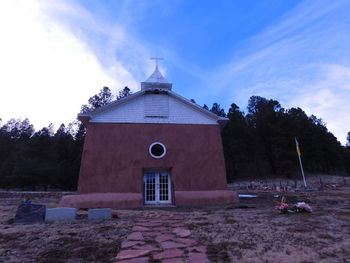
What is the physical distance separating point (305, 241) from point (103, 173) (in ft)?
28.5

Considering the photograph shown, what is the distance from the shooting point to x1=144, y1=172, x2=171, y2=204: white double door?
11305mm

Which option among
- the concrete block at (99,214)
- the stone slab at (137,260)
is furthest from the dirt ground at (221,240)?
the concrete block at (99,214)

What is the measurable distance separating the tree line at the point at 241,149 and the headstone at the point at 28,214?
1034 inches

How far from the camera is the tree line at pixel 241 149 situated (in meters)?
32.8

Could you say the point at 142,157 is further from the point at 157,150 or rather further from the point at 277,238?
the point at 277,238

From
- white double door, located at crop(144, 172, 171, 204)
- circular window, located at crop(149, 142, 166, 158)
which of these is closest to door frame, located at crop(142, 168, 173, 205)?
white double door, located at crop(144, 172, 171, 204)

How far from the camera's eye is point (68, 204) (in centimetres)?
1000

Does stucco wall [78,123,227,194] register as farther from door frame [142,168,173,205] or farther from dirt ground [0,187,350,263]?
dirt ground [0,187,350,263]

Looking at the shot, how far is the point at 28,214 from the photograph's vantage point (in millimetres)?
6340

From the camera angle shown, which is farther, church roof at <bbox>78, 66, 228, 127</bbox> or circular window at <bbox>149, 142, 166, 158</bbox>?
church roof at <bbox>78, 66, 228, 127</bbox>

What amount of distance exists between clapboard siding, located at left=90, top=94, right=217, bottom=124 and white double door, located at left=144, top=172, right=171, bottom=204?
9.24 feet

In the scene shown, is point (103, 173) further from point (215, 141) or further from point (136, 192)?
point (215, 141)

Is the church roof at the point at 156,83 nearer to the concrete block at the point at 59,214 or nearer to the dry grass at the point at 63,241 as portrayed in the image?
the concrete block at the point at 59,214

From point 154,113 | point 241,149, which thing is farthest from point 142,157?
point 241,149
